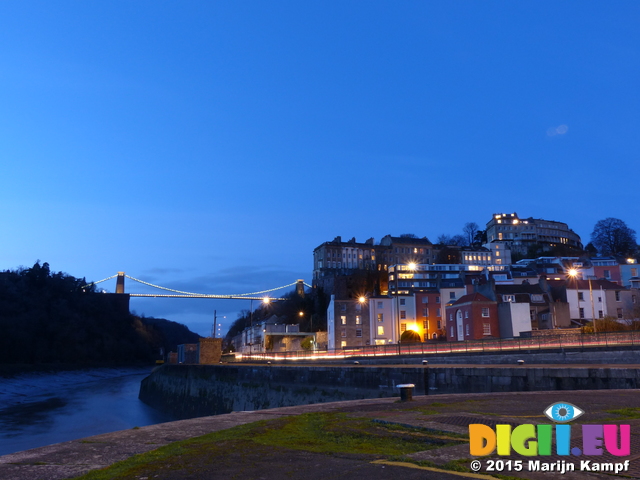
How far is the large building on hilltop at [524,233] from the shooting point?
14812 centimetres

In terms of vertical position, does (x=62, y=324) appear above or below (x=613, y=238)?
below

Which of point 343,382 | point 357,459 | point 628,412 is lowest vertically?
point 343,382

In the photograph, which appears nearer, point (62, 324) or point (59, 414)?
point (59, 414)

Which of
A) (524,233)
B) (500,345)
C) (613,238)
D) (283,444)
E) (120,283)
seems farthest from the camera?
(120,283)

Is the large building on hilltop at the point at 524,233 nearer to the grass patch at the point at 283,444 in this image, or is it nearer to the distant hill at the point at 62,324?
the distant hill at the point at 62,324

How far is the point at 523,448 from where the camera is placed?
616 cm

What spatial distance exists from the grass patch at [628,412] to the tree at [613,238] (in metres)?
141

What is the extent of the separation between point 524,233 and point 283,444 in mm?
159486

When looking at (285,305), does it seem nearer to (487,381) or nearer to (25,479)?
(487,381)

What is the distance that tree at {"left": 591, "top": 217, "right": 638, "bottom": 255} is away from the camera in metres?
134

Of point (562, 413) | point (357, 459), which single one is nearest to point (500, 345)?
point (562, 413)

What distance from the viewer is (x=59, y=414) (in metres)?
40.8

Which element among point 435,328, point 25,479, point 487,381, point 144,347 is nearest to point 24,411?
point 487,381

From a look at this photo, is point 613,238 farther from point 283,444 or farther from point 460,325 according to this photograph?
point 283,444
